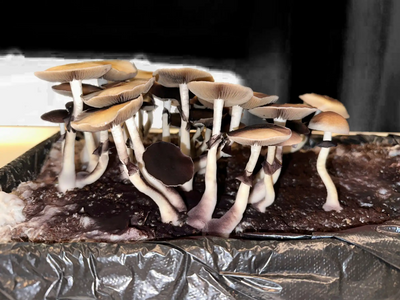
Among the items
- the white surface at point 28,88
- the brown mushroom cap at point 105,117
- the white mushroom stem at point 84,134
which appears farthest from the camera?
the white surface at point 28,88

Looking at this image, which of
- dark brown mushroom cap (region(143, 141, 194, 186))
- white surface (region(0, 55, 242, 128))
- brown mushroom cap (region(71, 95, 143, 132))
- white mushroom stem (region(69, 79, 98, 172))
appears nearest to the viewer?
brown mushroom cap (region(71, 95, 143, 132))

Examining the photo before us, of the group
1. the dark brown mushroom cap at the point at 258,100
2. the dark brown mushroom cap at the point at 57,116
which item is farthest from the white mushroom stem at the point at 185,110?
the dark brown mushroom cap at the point at 57,116

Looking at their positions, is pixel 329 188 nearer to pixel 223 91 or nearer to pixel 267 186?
pixel 267 186

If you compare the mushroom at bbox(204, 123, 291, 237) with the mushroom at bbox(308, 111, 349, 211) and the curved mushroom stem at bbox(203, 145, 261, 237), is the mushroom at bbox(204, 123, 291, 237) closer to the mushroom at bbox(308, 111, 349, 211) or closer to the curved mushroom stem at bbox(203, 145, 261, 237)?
the curved mushroom stem at bbox(203, 145, 261, 237)

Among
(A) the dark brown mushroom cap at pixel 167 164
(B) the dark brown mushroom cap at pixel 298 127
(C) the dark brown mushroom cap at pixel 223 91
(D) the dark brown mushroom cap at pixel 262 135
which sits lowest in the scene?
(A) the dark brown mushroom cap at pixel 167 164

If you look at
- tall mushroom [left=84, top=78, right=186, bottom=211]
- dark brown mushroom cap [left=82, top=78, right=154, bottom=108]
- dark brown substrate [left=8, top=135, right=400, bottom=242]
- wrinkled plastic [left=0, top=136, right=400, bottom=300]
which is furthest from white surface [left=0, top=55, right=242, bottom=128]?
wrinkled plastic [left=0, top=136, right=400, bottom=300]

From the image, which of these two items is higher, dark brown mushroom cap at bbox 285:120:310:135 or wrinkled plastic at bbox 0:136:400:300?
dark brown mushroom cap at bbox 285:120:310:135

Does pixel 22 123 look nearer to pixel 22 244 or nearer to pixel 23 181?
pixel 23 181

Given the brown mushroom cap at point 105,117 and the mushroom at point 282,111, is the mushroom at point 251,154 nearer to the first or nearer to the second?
the mushroom at point 282,111
